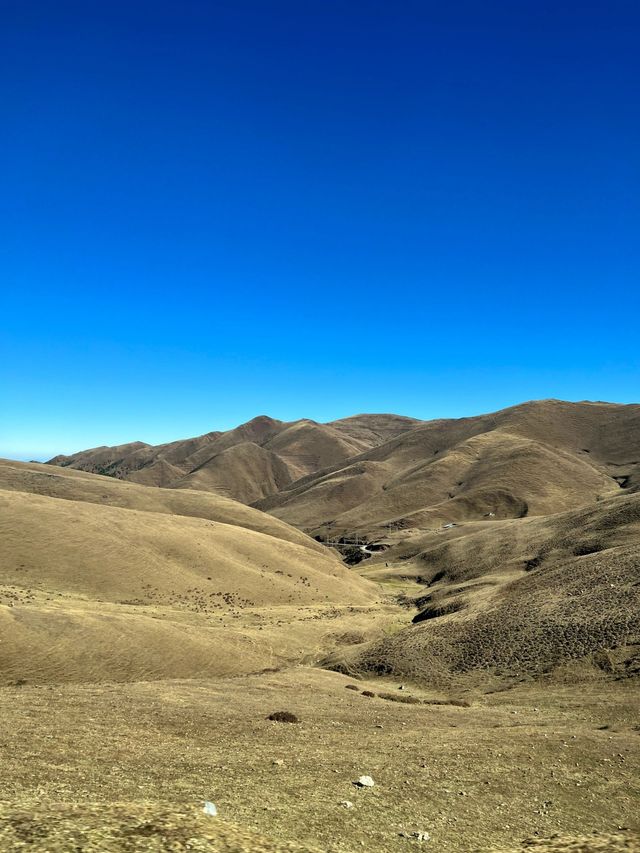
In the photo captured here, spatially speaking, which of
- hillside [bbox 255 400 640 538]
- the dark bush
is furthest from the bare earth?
hillside [bbox 255 400 640 538]

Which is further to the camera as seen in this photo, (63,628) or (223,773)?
(63,628)

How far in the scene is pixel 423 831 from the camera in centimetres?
1302

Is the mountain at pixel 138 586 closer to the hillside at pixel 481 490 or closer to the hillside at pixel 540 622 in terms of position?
the hillside at pixel 540 622

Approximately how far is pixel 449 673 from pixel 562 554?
33.5m

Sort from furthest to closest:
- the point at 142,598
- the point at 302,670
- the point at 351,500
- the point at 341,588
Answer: the point at 351,500
the point at 341,588
the point at 142,598
the point at 302,670

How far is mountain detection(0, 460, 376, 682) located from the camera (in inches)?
1303

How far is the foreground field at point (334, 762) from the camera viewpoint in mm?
13227

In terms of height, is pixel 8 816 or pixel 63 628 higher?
pixel 8 816

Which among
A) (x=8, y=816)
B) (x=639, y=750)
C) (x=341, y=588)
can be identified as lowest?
(x=341, y=588)

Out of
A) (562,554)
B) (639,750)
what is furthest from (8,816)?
(562,554)

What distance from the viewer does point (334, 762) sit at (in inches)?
695

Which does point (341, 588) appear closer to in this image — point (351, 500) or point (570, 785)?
point (570, 785)

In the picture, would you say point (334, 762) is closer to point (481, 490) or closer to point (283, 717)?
point (283, 717)

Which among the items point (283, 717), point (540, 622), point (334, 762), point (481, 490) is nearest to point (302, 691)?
point (283, 717)
